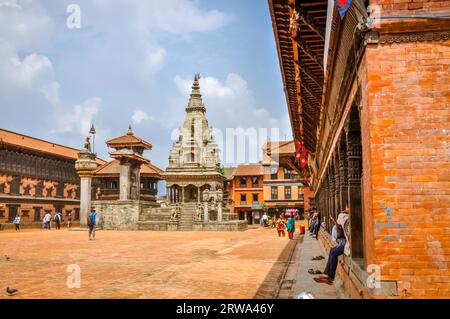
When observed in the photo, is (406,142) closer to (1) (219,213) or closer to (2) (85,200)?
(1) (219,213)

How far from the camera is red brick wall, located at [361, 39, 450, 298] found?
14.6 ft

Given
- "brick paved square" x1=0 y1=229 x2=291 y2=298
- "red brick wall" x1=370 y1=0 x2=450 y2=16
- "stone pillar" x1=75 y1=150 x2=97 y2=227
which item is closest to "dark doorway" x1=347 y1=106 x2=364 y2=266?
"brick paved square" x1=0 y1=229 x2=291 y2=298

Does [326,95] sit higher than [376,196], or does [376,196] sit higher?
[326,95]

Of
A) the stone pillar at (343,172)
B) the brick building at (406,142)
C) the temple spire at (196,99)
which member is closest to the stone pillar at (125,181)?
the temple spire at (196,99)

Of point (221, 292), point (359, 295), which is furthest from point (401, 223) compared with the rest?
point (221, 292)

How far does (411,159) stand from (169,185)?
4888cm

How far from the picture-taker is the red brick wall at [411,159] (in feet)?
14.6

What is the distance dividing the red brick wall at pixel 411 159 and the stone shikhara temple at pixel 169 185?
29.8 metres

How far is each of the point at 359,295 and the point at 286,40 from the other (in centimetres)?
631

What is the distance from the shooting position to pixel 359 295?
531 centimetres

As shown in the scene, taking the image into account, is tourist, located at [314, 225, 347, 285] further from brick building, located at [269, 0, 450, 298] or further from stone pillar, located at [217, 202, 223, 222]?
stone pillar, located at [217, 202, 223, 222]

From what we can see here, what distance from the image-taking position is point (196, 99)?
55.0 m

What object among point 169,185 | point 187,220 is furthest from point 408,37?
point 169,185
